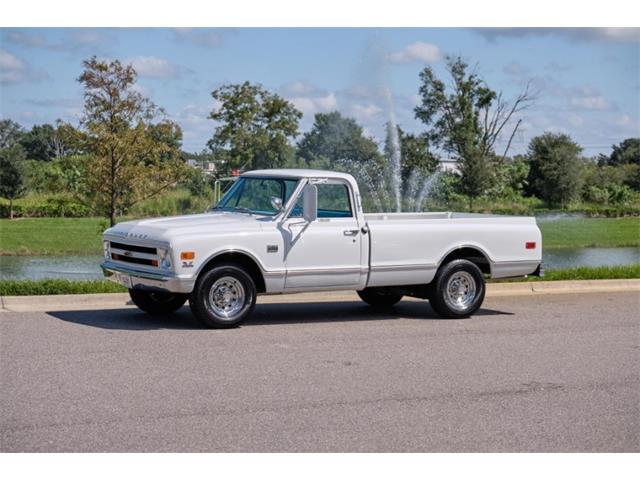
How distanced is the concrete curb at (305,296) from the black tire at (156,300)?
33.6 inches

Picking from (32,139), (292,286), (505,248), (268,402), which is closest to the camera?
(268,402)

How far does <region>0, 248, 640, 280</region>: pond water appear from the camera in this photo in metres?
26.4

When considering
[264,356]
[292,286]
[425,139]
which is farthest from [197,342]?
[425,139]

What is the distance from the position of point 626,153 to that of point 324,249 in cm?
5706

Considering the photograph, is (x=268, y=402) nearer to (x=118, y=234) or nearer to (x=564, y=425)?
(x=564, y=425)

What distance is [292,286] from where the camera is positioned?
12.5 m

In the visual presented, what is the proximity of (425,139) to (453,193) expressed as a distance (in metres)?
2.49

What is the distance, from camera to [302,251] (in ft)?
41.0

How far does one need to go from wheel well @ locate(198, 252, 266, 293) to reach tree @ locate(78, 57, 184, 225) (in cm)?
993

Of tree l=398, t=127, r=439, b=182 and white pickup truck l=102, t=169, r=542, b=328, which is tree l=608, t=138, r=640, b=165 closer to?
tree l=398, t=127, r=439, b=182

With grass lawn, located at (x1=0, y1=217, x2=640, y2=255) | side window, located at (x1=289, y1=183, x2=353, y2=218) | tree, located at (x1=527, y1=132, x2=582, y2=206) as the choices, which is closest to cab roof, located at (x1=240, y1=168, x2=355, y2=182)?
side window, located at (x1=289, y1=183, x2=353, y2=218)

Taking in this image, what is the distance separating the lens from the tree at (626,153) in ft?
209

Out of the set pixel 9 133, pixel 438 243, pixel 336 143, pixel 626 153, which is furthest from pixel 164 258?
pixel 626 153

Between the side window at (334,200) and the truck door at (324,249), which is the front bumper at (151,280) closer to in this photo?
the truck door at (324,249)
